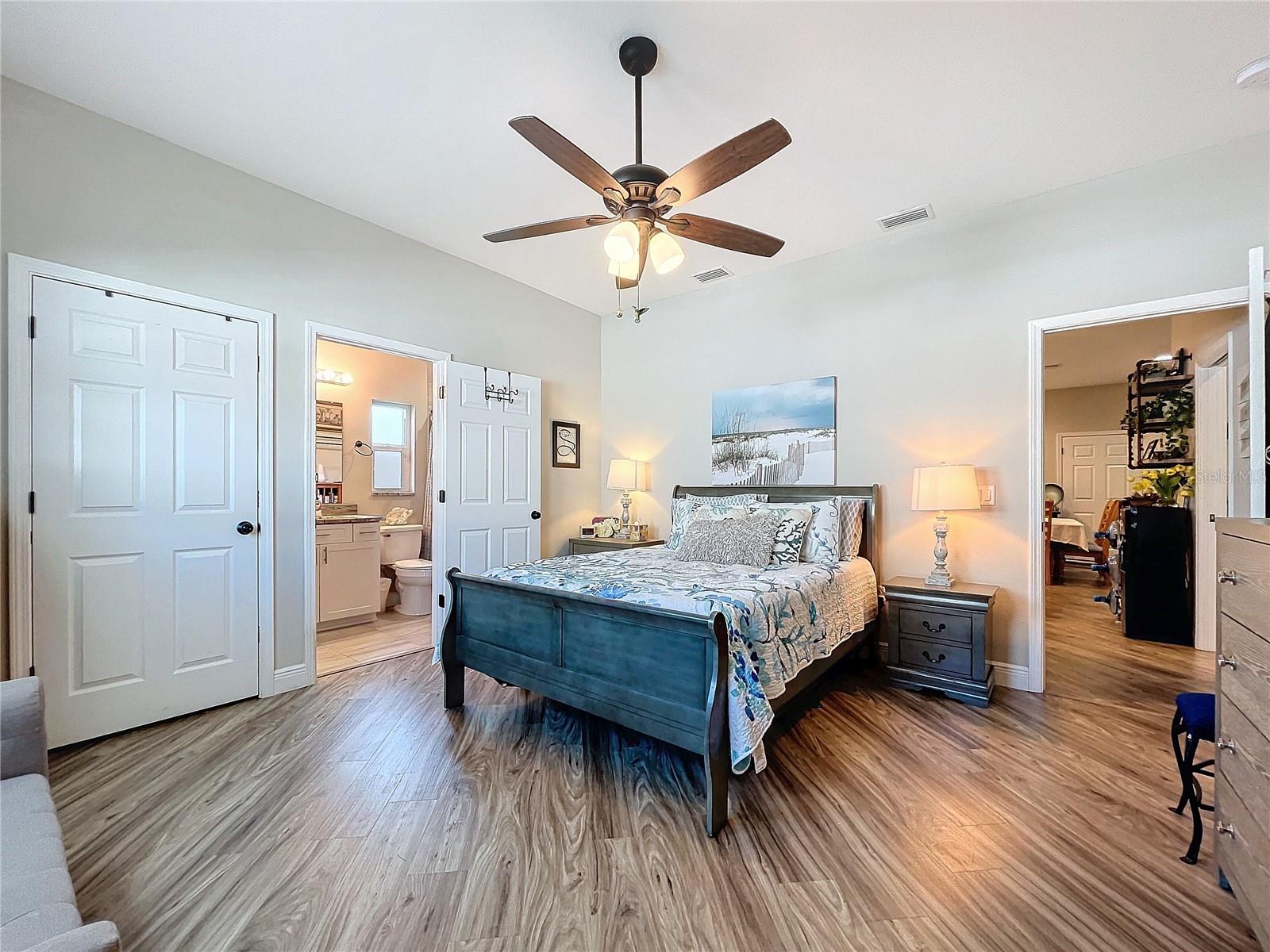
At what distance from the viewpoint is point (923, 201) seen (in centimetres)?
326

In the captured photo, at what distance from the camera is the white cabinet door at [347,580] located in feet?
14.4

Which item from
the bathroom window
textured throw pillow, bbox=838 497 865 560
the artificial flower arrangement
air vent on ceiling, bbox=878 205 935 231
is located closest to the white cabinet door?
the bathroom window

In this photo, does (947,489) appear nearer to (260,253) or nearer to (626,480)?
(626,480)

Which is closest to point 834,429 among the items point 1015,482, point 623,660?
point 1015,482

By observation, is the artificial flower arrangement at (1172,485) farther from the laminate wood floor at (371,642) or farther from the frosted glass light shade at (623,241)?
the laminate wood floor at (371,642)

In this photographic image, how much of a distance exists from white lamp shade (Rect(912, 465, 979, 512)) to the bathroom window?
4.84m

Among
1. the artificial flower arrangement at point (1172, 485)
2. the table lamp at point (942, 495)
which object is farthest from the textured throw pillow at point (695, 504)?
the artificial flower arrangement at point (1172, 485)

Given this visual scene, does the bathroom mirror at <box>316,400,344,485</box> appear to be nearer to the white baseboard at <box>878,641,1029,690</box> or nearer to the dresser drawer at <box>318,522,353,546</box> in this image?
the dresser drawer at <box>318,522,353,546</box>

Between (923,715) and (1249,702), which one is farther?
(923,715)

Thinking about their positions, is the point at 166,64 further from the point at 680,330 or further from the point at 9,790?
the point at 680,330

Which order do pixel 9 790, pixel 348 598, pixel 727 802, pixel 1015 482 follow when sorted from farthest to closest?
1. pixel 348 598
2. pixel 1015 482
3. pixel 727 802
4. pixel 9 790

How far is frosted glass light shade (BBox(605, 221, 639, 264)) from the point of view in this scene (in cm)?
221

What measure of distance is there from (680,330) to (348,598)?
11.7 feet

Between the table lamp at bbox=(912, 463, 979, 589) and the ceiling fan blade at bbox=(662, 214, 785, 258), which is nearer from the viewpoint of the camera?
the ceiling fan blade at bbox=(662, 214, 785, 258)
